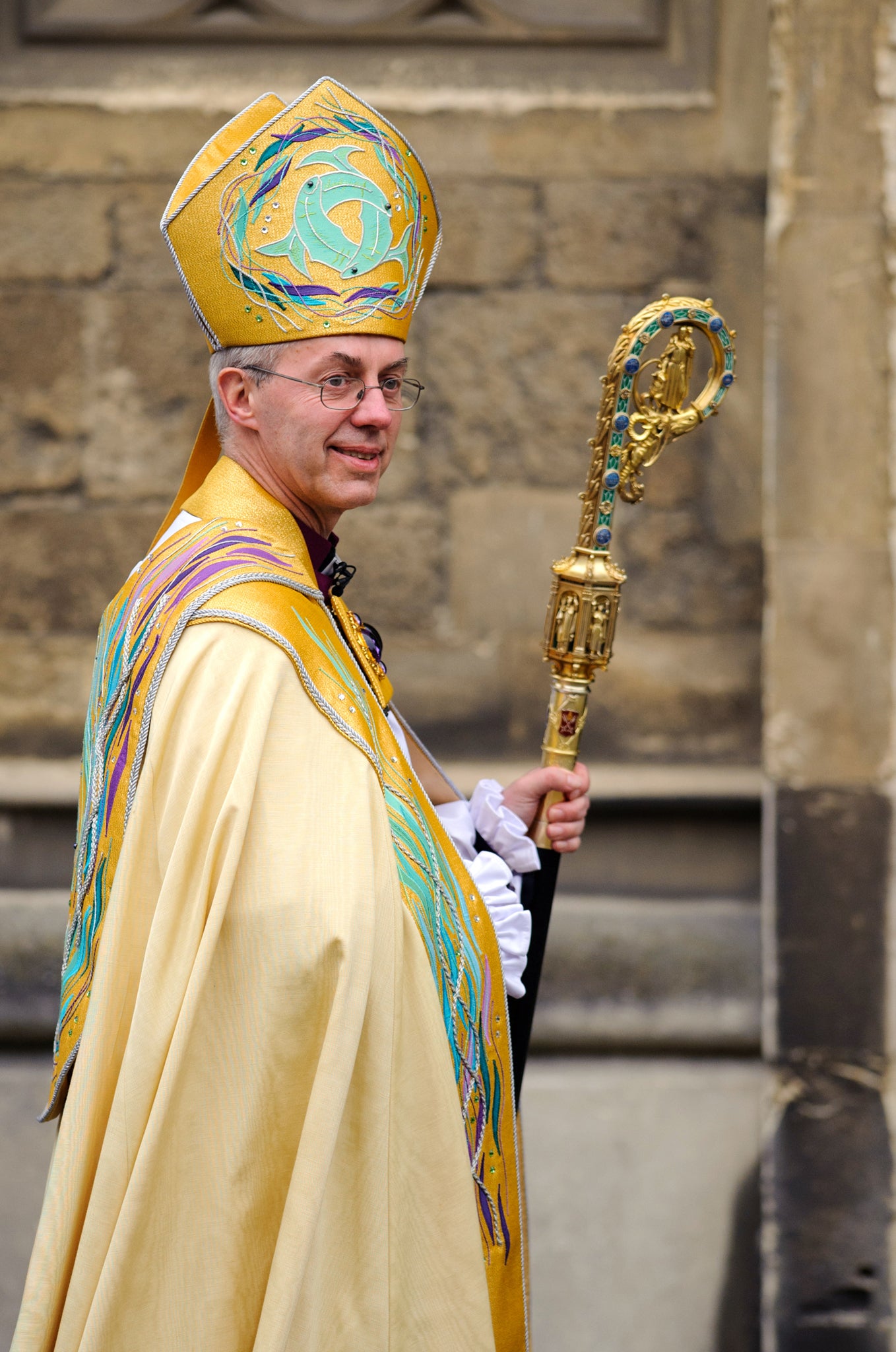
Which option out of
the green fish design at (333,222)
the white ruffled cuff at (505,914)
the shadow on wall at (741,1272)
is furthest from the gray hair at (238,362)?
the shadow on wall at (741,1272)

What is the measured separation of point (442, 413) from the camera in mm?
3158

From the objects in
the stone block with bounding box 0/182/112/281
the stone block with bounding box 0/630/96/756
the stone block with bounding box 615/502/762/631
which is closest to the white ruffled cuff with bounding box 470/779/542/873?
the stone block with bounding box 615/502/762/631

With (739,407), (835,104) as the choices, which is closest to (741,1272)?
(739,407)

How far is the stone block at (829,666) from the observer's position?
2.88 meters

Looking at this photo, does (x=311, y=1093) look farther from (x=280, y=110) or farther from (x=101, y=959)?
(x=280, y=110)

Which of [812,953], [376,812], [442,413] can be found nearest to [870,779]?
[812,953]

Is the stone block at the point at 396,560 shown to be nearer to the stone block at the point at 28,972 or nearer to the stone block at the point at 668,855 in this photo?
→ the stone block at the point at 668,855

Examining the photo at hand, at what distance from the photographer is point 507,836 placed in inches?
80.8

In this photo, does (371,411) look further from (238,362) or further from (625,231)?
(625,231)

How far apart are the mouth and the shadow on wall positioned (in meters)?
2.10

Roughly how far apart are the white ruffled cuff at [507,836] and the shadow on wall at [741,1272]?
145 cm

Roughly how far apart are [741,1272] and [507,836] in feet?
5.38

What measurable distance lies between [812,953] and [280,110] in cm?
205

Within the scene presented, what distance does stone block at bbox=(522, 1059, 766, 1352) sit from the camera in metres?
3.06
